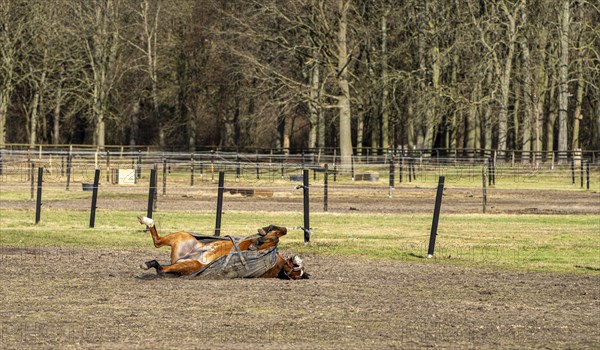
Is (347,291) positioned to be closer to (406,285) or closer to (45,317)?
(406,285)

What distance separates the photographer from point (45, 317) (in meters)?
12.4

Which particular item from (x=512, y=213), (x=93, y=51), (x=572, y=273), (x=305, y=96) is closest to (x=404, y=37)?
(x=305, y=96)

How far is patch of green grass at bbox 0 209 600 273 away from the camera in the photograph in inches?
833

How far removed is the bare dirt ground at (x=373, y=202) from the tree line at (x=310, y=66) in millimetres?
15837

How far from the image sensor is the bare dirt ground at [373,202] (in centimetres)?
3456

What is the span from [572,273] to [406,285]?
381cm

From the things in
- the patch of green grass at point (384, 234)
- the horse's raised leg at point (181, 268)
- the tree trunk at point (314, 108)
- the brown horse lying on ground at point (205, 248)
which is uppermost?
the tree trunk at point (314, 108)

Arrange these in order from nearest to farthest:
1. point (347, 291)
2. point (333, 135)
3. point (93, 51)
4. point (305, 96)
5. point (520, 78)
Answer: point (347, 291) < point (305, 96) < point (520, 78) < point (93, 51) < point (333, 135)

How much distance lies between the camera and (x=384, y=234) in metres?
25.7

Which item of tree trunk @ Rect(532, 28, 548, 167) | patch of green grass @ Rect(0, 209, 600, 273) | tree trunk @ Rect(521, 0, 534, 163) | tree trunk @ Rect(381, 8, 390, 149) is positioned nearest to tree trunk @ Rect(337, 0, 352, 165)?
tree trunk @ Rect(381, 8, 390, 149)

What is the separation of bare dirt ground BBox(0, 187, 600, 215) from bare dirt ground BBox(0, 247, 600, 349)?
15.9 metres

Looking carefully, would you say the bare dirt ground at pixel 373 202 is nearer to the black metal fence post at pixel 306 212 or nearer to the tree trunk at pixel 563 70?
the black metal fence post at pixel 306 212

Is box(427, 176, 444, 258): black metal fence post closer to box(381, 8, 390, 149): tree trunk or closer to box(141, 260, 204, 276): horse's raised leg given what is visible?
box(141, 260, 204, 276): horse's raised leg

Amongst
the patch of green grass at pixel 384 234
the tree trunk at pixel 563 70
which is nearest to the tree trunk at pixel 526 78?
the tree trunk at pixel 563 70
